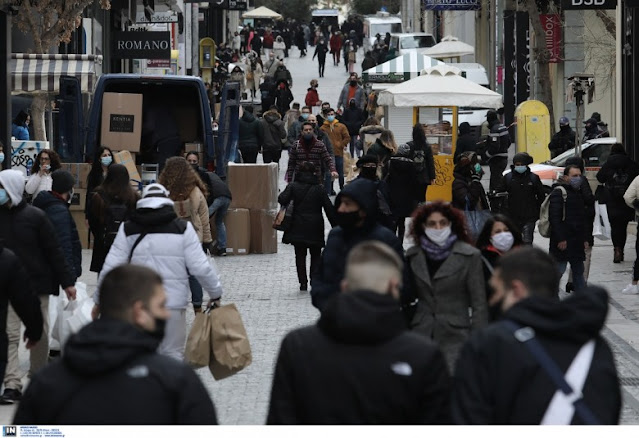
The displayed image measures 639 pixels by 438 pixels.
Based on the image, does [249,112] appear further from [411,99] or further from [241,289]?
[241,289]

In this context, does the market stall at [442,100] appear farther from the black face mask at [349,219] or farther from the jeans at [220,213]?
the black face mask at [349,219]

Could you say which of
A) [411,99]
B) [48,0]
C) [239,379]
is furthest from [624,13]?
[239,379]

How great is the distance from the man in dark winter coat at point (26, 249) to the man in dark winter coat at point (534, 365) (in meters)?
5.36

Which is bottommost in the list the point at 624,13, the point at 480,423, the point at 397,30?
the point at 480,423

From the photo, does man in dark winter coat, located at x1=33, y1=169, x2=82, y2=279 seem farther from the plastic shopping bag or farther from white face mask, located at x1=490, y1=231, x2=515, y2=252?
the plastic shopping bag

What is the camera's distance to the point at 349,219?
8594mm

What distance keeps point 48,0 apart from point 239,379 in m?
11.7

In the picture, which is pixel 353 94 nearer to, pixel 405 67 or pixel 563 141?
pixel 405 67

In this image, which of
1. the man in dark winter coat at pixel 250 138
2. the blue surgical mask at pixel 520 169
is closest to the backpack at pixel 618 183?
the blue surgical mask at pixel 520 169

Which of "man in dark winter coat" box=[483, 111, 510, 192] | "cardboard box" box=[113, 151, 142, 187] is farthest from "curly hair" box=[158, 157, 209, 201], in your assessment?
"man in dark winter coat" box=[483, 111, 510, 192]

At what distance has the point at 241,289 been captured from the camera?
54.1 ft

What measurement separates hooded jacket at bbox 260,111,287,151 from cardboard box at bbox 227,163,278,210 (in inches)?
357

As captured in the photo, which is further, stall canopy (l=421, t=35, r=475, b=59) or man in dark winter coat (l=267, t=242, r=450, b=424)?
stall canopy (l=421, t=35, r=475, b=59)

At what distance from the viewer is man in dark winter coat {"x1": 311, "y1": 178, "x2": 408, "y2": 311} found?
8.51m
